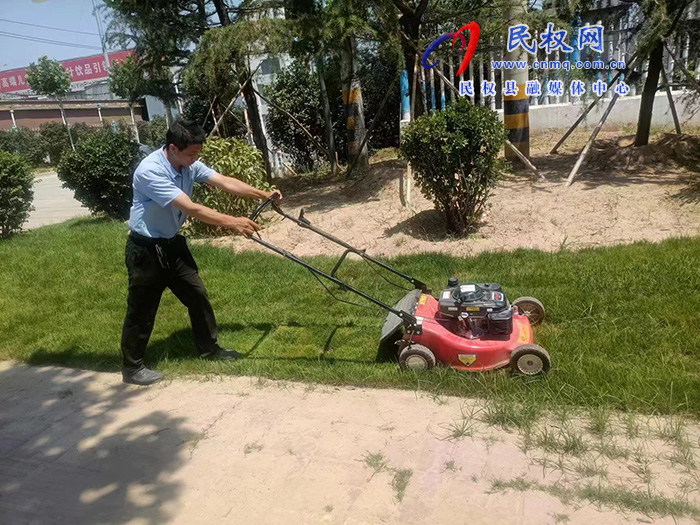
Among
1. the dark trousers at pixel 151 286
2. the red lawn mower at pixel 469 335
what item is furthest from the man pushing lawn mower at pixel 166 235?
the red lawn mower at pixel 469 335

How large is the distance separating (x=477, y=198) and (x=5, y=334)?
17.3ft

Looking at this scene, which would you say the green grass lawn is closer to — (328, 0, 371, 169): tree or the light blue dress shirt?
the light blue dress shirt

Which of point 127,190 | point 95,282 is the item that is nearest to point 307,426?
point 95,282

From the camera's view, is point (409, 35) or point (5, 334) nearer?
point (5, 334)

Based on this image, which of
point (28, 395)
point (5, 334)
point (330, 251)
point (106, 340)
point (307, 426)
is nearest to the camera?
point (307, 426)

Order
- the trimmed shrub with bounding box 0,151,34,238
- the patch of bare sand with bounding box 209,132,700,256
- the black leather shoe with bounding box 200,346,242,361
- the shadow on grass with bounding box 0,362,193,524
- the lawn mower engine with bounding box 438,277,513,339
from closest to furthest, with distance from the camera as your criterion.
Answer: the shadow on grass with bounding box 0,362,193,524 → the lawn mower engine with bounding box 438,277,513,339 → the black leather shoe with bounding box 200,346,242,361 → the patch of bare sand with bounding box 209,132,700,256 → the trimmed shrub with bounding box 0,151,34,238

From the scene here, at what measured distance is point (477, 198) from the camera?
6480mm

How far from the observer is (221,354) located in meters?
4.40

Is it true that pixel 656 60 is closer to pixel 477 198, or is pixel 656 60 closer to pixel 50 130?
pixel 477 198

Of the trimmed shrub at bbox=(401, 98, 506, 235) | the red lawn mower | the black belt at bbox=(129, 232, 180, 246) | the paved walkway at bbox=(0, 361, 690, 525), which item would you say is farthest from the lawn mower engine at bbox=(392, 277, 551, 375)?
the trimmed shrub at bbox=(401, 98, 506, 235)

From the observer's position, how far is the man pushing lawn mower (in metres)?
3.68

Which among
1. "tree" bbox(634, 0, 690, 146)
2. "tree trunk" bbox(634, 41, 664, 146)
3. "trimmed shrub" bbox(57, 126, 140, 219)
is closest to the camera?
"tree" bbox(634, 0, 690, 146)

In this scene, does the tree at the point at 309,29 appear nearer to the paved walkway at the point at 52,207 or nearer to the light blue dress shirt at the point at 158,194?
the light blue dress shirt at the point at 158,194

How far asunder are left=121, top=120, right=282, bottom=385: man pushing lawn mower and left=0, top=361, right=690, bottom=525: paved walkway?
0.47 m
